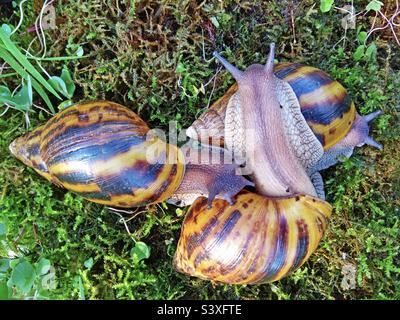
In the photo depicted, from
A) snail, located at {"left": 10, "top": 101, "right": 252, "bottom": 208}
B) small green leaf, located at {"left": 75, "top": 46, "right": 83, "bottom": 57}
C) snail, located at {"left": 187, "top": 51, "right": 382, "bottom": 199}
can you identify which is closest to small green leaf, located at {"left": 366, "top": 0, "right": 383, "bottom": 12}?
snail, located at {"left": 187, "top": 51, "right": 382, "bottom": 199}

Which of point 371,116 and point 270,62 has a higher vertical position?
point 270,62

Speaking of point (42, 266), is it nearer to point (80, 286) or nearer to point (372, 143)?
point (80, 286)

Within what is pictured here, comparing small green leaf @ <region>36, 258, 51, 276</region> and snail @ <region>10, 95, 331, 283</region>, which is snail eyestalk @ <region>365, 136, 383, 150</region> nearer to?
snail @ <region>10, 95, 331, 283</region>

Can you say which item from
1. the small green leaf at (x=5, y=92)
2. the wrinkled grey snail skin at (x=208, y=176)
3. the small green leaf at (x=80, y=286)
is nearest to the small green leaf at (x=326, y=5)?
the wrinkled grey snail skin at (x=208, y=176)

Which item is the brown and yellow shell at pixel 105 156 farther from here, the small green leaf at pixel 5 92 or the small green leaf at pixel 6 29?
the small green leaf at pixel 6 29

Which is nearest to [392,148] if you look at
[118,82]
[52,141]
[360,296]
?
[360,296]

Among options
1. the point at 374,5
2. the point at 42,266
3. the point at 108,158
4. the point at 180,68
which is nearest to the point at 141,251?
the point at 42,266

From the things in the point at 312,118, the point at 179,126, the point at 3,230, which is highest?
the point at 312,118
